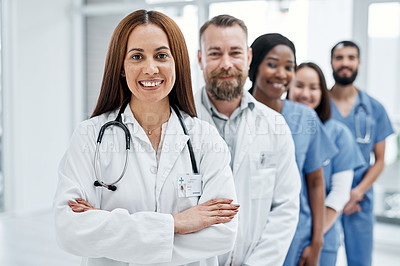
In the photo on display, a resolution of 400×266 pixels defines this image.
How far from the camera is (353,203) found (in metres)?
2.14

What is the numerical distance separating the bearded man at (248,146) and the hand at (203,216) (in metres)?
0.22

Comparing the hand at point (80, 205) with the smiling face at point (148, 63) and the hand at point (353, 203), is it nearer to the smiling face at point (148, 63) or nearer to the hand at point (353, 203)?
the smiling face at point (148, 63)

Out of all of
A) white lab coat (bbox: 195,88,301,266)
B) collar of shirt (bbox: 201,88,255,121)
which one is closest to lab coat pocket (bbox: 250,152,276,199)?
white lab coat (bbox: 195,88,301,266)

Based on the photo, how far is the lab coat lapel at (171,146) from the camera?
40.6 inches

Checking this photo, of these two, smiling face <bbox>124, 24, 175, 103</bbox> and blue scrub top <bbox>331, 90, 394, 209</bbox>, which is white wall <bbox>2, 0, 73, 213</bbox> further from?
blue scrub top <bbox>331, 90, 394, 209</bbox>

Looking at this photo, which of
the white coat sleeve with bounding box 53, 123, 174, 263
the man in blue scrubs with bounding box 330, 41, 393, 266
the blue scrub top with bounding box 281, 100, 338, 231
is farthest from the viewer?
the man in blue scrubs with bounding box 330, 41, 393, 266

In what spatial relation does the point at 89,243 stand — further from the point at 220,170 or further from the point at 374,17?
the point at 374,17

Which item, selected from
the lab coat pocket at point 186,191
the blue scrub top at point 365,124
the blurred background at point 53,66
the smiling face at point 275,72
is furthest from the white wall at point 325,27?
the lab coat pocket at point 186,191

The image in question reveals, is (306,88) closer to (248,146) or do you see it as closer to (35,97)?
(248,146)

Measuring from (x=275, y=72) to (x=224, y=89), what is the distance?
0.19 m

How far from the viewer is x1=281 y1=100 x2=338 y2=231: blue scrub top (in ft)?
4.49

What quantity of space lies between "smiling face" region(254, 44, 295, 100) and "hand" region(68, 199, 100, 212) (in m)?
0.64

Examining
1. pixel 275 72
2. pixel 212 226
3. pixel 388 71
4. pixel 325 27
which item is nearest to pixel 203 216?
pixel 212 226

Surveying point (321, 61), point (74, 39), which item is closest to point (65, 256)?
point (74, 39)
